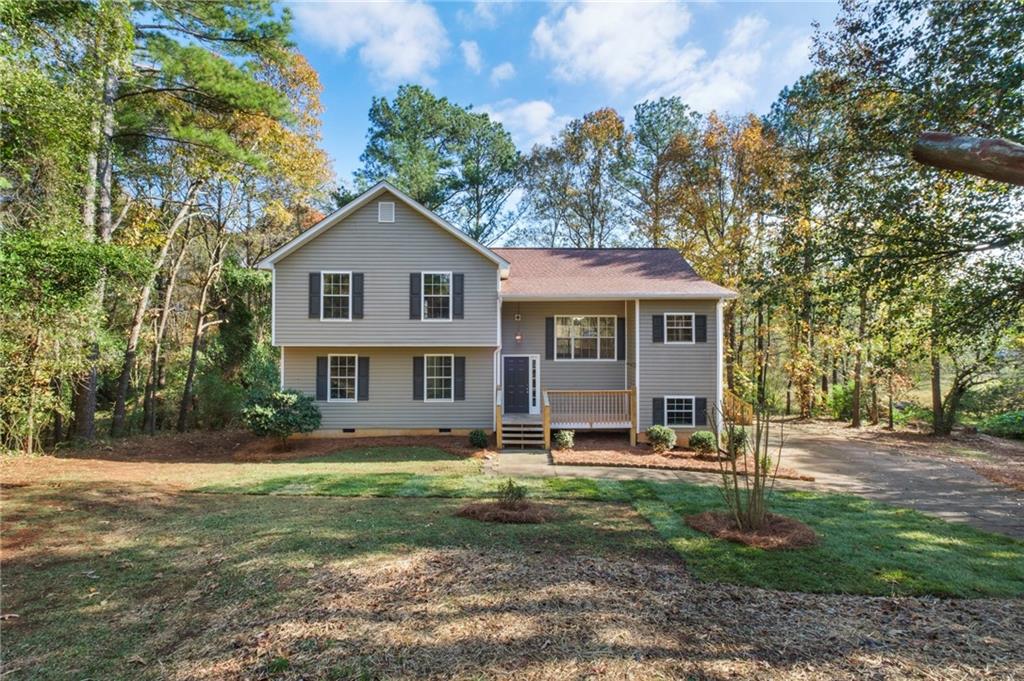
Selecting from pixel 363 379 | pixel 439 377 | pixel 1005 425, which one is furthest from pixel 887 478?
pixel 363 379

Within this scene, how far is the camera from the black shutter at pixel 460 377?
567 inches

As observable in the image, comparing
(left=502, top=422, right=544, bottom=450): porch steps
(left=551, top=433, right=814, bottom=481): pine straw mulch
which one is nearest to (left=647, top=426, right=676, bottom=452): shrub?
(left=551, top=433, right=814, bottom=481): pine straw mulch

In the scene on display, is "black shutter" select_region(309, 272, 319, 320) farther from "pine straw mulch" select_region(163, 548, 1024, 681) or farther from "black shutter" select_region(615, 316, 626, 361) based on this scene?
"pine straw mulch" select_region(163, 548, 1024, 681)

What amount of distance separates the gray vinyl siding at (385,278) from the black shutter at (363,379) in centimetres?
93

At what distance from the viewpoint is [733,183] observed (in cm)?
2088

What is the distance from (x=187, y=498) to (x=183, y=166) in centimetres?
1301

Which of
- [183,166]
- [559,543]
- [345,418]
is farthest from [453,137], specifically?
[559,543]

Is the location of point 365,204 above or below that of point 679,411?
above

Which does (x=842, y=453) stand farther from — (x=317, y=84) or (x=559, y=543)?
(x=317, y=84)

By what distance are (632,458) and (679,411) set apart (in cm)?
308

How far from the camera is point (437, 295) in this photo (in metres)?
13.9

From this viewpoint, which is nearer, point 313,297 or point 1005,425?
point 313,297

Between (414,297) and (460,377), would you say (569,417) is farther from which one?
(414,297)

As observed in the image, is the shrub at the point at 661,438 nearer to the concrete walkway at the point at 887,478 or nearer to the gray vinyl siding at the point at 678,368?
the gray vinyl siding at the point at 678,368
